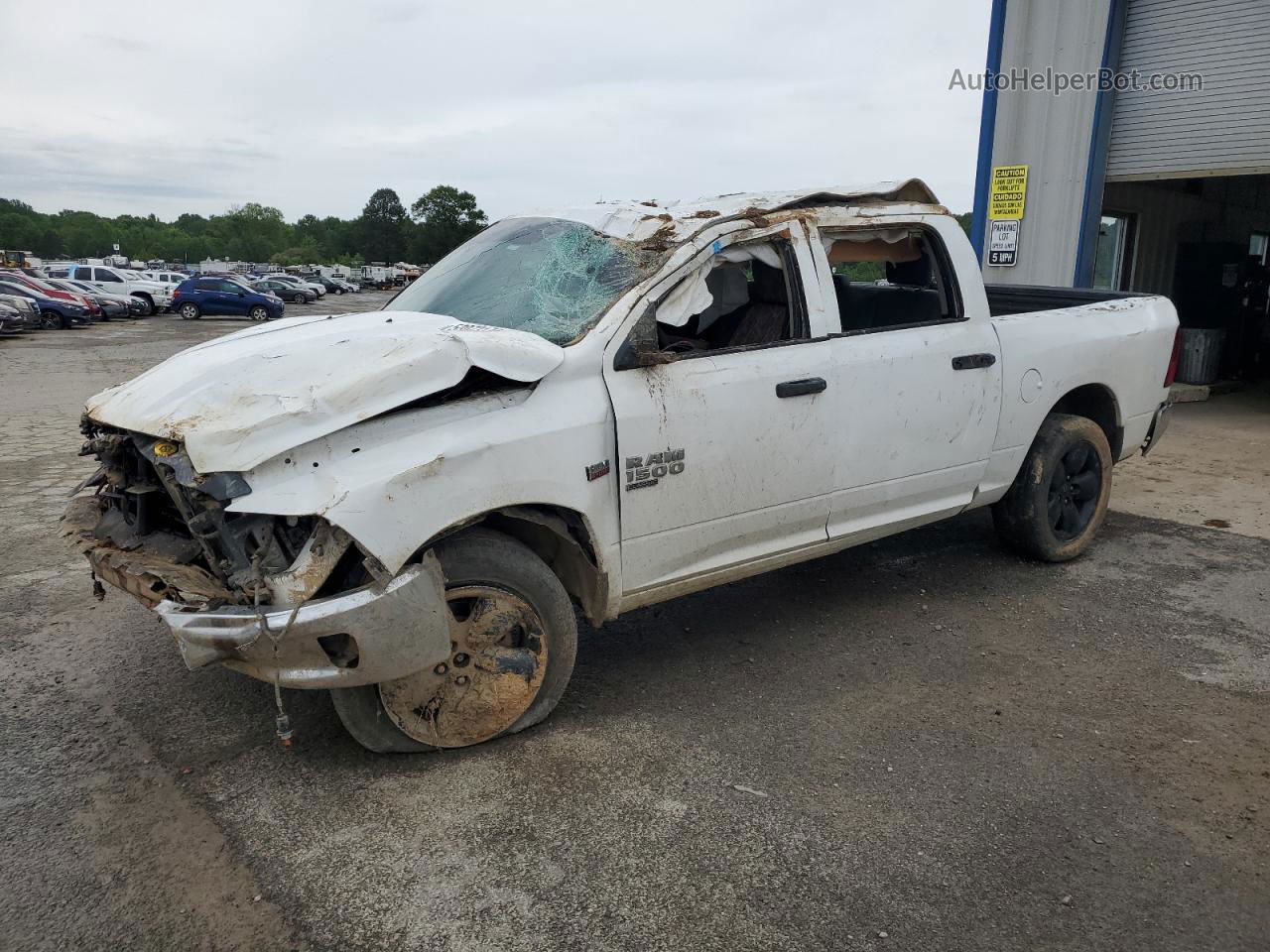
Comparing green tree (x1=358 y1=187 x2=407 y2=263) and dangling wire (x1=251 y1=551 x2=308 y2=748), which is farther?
green tree (x1=358 y1=187 x2=407 y2=263)

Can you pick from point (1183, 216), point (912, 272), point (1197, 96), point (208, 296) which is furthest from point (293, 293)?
point (912, 272)

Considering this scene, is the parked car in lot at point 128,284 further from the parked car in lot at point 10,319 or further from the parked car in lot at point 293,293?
the parked car in lot at point 10,319

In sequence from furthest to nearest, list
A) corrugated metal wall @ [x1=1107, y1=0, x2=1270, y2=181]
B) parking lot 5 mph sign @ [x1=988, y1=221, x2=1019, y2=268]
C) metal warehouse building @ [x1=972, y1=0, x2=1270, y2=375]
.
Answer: parking lot 5 mph sign @ [x1=988, y1=221, x2=1019, y2=268]
metal warehouse building @ [x1=972, y1=0, x2=1270, y2=375]
corrugated metal wall @ [x1=1107, y1=0, x2=1270, y2=181]

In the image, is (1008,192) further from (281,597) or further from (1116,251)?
(281,597)

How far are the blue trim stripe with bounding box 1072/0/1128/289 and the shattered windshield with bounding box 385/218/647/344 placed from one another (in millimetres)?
8349

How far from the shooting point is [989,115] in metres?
11.0

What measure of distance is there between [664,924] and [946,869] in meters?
0.87

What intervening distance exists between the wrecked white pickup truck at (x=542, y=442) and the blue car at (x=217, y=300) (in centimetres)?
3129

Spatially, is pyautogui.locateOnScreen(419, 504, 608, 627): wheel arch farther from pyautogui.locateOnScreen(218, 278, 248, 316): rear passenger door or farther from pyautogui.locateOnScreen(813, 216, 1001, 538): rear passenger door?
pyautogui.locateOnScreen(218, 278, 248, 316): rear passenger door

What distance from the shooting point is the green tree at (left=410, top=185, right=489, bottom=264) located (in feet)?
312

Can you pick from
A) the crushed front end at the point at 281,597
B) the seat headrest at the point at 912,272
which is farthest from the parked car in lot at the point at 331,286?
the crushed front end at the point at 281,597

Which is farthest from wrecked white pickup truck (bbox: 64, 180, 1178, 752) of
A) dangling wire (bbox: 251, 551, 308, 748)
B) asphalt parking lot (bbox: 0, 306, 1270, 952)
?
asphalt parking lot (bbox: 0, 306, 1270, 952)

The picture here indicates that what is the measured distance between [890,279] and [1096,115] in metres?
7.00

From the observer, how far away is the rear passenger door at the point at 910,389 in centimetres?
415
